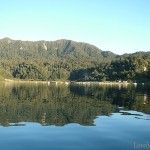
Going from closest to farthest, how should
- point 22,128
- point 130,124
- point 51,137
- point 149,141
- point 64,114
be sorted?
point 149,141 → point 51,137 → point 22,128 → point 130,124 → point 64,114

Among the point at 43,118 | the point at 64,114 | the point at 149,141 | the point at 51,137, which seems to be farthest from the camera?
the point at 64,114

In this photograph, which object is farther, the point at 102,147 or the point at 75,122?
the point at 75,122

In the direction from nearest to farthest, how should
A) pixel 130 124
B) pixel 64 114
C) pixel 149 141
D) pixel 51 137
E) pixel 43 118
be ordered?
pixel 149 141 → pixel 51 137 → pixel 130 124 → pixel 43 118 → pixel 64 114

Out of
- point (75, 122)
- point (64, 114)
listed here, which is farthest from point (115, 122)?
point (64, 114)

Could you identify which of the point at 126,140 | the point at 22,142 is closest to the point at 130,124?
the point at 126,140

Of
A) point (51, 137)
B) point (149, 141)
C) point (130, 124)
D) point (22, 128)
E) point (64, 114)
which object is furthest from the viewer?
point (64, 114)

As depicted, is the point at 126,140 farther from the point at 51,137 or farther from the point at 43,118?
the point at 43,118

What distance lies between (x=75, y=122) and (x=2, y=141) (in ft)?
39.3

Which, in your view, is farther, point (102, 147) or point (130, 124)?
point (130, 124)

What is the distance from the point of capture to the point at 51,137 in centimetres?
2878

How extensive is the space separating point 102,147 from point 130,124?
1291 centimetres

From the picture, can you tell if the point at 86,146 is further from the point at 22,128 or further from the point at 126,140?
the point at 22,128

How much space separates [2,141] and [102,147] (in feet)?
28.1

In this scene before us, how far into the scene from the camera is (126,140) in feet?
89.8
